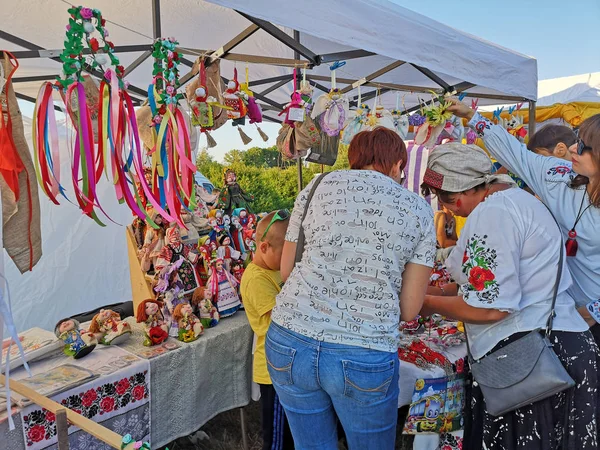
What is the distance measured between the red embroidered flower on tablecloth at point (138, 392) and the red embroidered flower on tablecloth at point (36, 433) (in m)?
0.29

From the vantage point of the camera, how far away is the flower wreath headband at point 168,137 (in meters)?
1.39

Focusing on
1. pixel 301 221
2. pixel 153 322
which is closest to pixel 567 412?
pixel 301 221

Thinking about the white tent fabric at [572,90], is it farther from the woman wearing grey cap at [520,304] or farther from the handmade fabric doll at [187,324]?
the handmade fabric doll at [187,324]

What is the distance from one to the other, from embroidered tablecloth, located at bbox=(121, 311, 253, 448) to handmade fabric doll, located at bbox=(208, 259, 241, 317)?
0.05 metres

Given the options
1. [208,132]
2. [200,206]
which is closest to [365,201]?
[208,132]

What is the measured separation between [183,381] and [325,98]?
1501 millimetres

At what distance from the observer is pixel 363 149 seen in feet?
3.70

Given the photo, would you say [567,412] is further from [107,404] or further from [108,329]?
[108,329]

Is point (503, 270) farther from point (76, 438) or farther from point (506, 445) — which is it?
point (76, 438)

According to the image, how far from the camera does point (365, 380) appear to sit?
3.26ft

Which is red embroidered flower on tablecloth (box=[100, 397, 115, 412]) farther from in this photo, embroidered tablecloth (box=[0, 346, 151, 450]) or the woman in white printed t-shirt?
the woman in white printed t-shirt

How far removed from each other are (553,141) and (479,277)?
0.83 metres

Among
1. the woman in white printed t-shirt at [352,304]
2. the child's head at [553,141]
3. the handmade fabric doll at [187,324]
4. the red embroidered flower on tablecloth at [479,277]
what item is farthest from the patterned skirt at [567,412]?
the handmade fabric doll at [187,324]

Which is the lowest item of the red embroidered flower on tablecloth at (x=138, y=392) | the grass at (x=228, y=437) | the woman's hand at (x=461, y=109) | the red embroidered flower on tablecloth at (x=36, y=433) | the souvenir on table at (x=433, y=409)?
the grass at (x=228, y=437)
